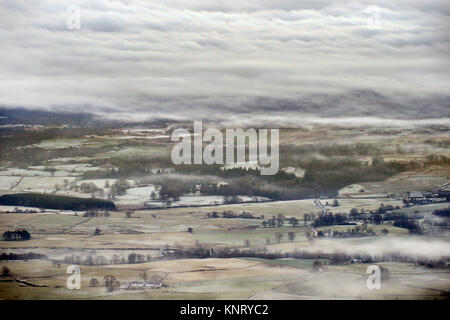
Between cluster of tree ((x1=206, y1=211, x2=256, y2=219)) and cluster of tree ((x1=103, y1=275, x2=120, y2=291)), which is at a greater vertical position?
cluster of tree ((x1=206, y1=211, x2=256, y2=219))

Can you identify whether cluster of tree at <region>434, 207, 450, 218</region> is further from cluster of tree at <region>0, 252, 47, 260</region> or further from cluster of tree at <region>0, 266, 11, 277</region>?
cluster of tree at <region>0, 266, 11, 277</region>

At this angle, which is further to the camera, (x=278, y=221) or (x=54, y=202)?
(x=54, y=202)

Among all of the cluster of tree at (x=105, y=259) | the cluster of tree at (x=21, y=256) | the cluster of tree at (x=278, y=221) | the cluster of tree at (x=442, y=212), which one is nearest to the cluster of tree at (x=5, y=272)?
the cluster of tree at (x=21, y=256)

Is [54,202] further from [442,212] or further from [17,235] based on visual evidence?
[442,212]

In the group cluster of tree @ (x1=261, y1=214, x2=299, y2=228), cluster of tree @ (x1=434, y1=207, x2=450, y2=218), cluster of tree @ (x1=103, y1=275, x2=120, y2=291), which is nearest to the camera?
cluster of tree @ (x1=103, y1=275, x2=120, y2=291)

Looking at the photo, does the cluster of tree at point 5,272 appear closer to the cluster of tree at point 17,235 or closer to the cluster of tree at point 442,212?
the cluster of tree at point 17,235

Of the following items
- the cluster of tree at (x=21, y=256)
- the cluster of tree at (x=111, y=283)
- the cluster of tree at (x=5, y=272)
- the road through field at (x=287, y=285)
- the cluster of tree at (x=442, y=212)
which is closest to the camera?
the road through field at (x=287, y=285)

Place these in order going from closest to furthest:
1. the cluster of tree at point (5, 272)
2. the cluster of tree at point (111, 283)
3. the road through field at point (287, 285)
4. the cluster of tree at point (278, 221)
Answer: the road through field at point (287, 285), the cluster of tree at point (111, 283), the cluster of tree at point (5, 272), the cluster of tree at point (278, 221)

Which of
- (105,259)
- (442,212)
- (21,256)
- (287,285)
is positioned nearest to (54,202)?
(21,256)

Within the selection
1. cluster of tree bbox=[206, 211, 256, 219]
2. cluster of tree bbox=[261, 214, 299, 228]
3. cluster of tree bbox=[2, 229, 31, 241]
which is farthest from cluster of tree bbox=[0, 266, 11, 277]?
cluster of tree bbox=[261, 214, 299, 228]
